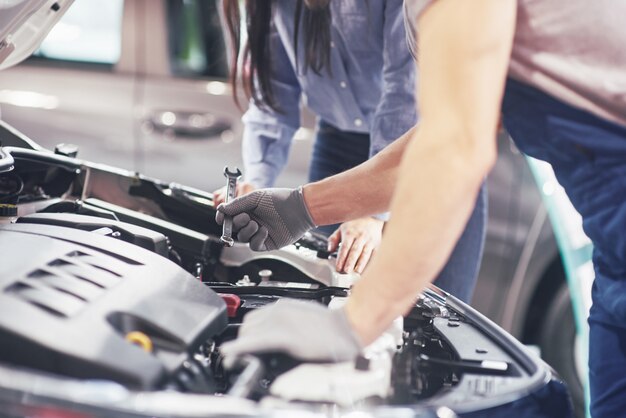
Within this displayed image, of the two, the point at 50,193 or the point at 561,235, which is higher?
the point at 50,193

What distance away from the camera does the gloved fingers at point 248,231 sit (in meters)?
1.46

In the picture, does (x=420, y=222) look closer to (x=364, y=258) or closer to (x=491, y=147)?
(x=491, y=147)

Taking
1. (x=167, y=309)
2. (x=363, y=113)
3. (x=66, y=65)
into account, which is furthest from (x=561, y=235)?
(x=66, y=65)

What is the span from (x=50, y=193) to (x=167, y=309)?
651 millimetres

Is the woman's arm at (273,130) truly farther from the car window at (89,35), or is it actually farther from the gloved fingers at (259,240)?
the car window at (89,35)

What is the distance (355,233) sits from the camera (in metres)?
1.50

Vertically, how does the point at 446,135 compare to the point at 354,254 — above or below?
above

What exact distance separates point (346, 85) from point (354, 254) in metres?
0.53

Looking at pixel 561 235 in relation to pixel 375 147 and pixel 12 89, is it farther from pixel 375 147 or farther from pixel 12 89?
pixel 12 89

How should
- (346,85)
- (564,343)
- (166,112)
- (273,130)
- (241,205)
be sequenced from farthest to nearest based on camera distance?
(166,112) < (564,343) < (273,130) < (346,85) < (241,205)

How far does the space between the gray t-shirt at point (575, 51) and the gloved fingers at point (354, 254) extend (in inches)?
18.5

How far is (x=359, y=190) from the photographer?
1438mm

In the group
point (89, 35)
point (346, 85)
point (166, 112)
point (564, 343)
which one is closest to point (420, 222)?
point (346, 85)

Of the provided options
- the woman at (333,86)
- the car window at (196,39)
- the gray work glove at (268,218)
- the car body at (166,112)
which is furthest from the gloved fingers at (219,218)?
the car window at (196,39)
